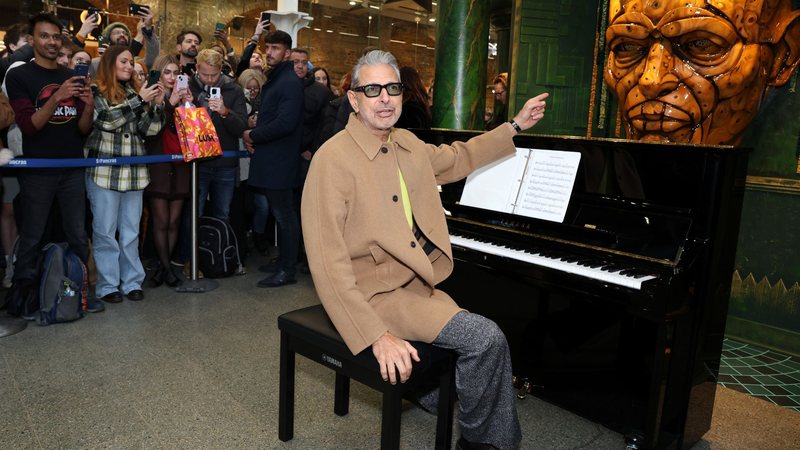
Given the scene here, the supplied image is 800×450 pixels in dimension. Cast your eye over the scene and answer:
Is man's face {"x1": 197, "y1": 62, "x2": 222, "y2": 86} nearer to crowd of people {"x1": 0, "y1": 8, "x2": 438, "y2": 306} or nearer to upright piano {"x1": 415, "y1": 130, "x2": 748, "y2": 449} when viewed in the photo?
crowd of people {"x1": 0, "y1": 8, "x2": 438, "y2": 306}

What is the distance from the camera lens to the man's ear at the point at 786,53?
3291 millimetres

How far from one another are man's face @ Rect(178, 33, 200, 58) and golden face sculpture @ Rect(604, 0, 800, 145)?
11.0ft

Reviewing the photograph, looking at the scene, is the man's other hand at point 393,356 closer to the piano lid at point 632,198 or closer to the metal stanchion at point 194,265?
the piano lid at point 632,198

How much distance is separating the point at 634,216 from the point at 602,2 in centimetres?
237

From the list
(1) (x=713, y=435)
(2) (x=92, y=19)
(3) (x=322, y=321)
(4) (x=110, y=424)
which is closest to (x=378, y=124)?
(3) (x=322, y=321)

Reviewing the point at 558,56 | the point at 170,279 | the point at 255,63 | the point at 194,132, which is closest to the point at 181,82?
the point at 194,132

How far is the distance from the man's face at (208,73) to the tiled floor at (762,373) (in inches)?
157

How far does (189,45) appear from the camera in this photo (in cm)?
518

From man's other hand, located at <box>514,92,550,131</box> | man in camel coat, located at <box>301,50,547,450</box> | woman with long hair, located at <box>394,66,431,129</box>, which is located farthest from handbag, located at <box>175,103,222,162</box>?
man's other hand, located at <box>514,92,550,131</box>

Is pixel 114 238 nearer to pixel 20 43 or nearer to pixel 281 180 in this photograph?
pixel 281 180

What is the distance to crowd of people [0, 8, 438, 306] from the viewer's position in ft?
12.6

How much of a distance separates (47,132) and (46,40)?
546 mm

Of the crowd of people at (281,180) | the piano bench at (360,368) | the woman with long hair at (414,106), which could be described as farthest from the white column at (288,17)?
the piano bench at (360,368)

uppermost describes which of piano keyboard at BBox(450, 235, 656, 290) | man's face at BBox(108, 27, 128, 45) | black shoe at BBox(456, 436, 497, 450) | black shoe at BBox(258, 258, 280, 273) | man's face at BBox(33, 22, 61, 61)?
man's face at BBox(108, 27, 128, 45)
